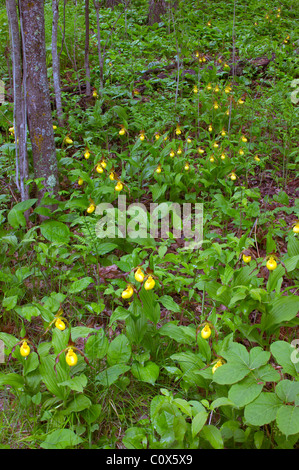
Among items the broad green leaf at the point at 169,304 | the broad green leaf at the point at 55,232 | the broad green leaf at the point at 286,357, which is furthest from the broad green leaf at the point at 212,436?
the broad green leaf at the point at 55,232

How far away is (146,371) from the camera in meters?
1.96

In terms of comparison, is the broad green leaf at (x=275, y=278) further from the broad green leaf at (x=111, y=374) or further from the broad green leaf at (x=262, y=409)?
the broad green leaf at (x=111, y=374)

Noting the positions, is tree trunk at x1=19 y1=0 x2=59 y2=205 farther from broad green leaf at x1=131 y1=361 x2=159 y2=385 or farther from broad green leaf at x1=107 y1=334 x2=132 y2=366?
broad green leaf at x1=131 y1=361 x2=159 y2=385

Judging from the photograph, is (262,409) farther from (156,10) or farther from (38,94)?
(156,10)

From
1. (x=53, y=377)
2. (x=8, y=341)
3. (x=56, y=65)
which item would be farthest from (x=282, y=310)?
(x=56, y=65)

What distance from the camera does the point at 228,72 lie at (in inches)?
237

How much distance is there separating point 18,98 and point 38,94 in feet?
1.09

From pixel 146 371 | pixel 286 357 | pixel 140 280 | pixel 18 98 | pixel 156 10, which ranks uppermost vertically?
pixel 156 10

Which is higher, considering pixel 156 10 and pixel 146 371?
pixel 156 10

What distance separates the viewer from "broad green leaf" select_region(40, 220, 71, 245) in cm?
310

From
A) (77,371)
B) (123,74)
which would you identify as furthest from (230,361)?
(123,74)

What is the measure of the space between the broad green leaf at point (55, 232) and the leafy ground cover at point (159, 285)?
0.01 m

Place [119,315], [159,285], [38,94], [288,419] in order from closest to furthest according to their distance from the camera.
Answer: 1. [288,419]
2. [119,315]
3. [159,285]
4. [38,94]
